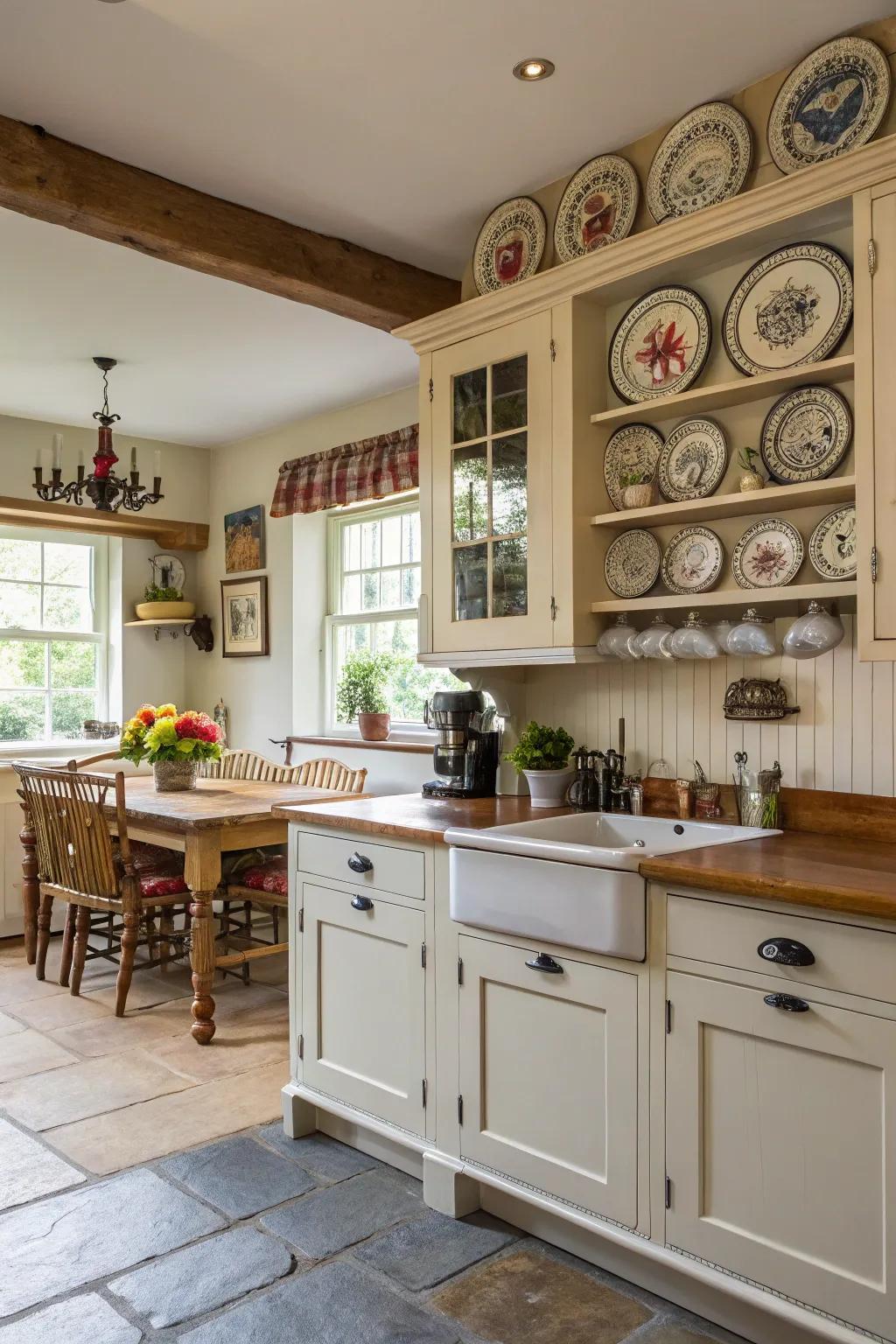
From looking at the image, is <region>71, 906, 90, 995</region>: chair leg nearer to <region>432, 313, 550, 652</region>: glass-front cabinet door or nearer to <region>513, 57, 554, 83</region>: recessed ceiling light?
<region>432, 313, 550, 652</region>: glass-front cabinet door

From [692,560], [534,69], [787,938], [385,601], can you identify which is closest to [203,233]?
[534,69]

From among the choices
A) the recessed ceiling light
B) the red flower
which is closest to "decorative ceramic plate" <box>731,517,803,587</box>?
the red flower

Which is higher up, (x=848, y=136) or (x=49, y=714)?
(x=848, y=136)

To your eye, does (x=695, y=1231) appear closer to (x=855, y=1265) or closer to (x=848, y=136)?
(x=855, y=1265)

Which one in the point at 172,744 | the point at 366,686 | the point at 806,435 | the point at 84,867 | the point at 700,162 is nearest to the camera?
the point at 806,435

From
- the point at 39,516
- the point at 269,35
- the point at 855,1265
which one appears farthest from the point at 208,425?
the point at 855,1265

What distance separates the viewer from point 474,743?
10.0 feet

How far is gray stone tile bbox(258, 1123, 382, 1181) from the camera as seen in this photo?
2.54 meters

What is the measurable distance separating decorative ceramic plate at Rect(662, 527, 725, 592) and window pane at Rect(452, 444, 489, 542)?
537 millimetres

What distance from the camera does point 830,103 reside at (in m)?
2.19

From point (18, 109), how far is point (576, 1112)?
101 inches

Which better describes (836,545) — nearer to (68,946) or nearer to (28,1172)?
(28,1172)

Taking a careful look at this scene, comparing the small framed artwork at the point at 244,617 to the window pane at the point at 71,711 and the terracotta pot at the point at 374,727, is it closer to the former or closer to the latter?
the window pane at the point at 71,711

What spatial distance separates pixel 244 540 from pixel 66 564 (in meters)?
1.00
